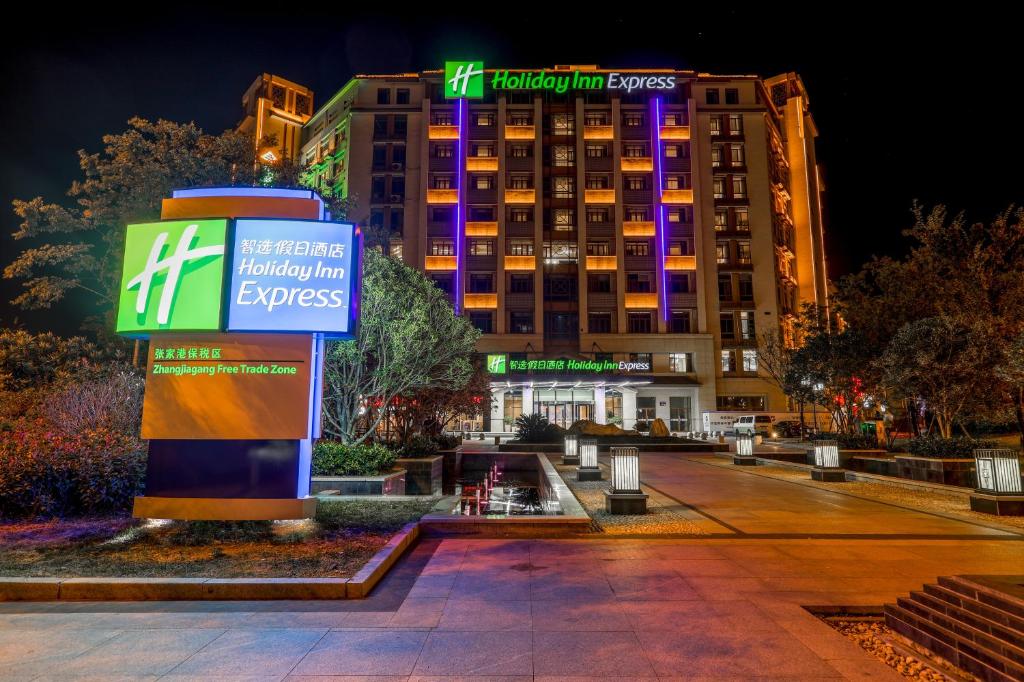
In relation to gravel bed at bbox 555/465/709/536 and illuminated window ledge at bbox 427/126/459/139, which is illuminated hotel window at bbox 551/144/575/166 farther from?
gravel bed at bbox 555/465/709/536

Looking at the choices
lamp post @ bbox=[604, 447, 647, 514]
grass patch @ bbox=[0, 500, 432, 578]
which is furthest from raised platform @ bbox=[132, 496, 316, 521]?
lamp post @ bbox=[604, 447, 647, 514]

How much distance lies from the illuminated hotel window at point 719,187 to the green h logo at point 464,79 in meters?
24.2

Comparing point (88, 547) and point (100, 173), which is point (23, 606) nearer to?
point (88, 547)

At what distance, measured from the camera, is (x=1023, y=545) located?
8125 millimetres

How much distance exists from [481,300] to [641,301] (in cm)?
1474

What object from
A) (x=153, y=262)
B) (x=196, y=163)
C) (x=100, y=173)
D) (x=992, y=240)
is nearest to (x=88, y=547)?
(x=153, y=262)

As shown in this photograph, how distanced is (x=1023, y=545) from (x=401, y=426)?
19.9 metres

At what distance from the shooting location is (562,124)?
177 feet

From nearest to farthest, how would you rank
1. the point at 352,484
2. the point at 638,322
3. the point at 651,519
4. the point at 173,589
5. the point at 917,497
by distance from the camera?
the point at 173,589 → the point at 651,519 → the point at 917,497 → the point at 352,484 → the point at 638,322

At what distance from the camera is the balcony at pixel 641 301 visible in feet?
165

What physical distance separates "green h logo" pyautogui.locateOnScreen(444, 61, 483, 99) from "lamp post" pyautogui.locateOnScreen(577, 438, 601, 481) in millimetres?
44966

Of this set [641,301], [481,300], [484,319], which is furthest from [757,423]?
[481,300]

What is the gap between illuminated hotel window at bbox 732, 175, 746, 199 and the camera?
52.8 m

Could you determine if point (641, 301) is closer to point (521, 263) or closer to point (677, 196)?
point (677, 196)
